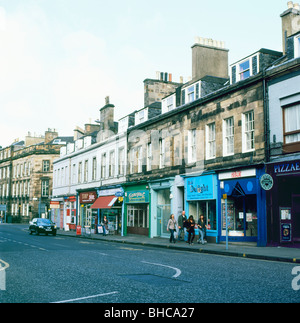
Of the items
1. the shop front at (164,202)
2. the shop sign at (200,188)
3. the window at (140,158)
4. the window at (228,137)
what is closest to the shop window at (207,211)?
the shop sign at (200,188)

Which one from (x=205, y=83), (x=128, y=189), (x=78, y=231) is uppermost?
(x=205, y=83)

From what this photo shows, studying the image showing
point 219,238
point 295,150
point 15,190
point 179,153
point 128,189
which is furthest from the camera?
point 15,190

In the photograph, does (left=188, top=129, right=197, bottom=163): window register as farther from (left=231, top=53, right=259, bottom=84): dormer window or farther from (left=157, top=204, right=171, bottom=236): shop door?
(left=231, top=53, right=259, bottom=84): dormer window

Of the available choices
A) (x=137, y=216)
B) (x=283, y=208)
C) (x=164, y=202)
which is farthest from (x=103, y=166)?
(x=283, y=208)

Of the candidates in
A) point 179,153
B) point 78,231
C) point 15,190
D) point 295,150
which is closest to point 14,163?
point 15,190

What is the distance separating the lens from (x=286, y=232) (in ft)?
61.5

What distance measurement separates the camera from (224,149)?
861 inches

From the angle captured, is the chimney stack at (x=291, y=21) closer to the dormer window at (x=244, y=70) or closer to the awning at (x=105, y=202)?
the dormer window at (x=244, y=70)

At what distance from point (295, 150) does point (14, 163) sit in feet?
226

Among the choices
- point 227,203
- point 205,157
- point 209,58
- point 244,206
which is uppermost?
point 209,58

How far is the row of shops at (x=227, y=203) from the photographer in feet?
61.7

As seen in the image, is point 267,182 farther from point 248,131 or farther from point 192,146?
point 192,146

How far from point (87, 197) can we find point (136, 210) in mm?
10350
